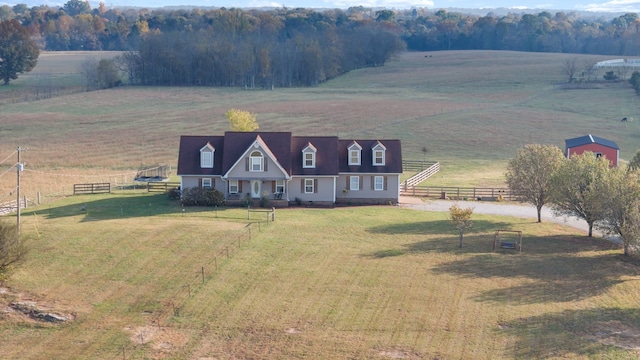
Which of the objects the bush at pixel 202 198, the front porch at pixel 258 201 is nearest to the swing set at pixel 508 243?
the front porch at pixel 258 201

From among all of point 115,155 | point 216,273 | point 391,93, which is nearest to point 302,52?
point 391,93

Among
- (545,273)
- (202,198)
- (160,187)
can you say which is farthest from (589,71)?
(545,273)

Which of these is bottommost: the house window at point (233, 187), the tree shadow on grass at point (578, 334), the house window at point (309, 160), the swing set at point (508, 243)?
the tree shadow on grass at point (578, 334)

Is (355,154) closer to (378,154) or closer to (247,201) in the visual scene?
(378,154)

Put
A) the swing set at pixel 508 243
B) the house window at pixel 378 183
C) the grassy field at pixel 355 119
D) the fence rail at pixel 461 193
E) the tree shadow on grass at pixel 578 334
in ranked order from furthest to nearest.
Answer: the grassy field at pixel 355 119, the fence rail at pixel 461 193, the house window at pixel 378 183, the swing set at pixel 508 243, the tree shadow on grass at pixel 578 334

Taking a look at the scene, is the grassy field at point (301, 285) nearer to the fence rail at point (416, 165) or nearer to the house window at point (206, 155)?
the fence rail at point (416, 165)

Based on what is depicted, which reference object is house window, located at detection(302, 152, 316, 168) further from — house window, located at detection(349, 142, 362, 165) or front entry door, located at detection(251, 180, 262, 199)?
front entry door, located at detection(251, 180, 262, 199)

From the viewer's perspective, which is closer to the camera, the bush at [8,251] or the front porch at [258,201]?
the bush at [8,251]
